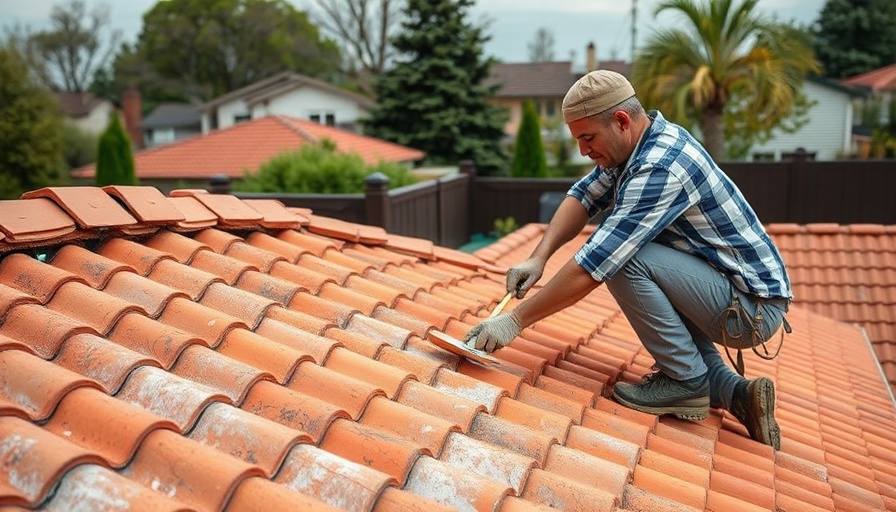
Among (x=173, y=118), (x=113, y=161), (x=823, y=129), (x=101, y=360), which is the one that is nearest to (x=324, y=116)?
(x=113, y=161)

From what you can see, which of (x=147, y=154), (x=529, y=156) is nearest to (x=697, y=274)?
(x=529, y=156)

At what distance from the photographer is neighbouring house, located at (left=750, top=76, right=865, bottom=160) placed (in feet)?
98.4

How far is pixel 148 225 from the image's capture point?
10.2ft

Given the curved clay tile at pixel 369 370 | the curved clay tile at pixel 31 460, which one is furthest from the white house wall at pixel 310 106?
the curved clay tile at pixel 31 460

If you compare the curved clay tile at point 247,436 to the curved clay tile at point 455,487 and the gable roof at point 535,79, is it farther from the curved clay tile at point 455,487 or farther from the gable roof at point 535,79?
the gable roof at point 535,79

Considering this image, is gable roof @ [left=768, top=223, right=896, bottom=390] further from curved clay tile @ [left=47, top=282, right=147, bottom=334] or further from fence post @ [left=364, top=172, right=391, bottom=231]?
curved clay tile @ [left=47, top=282, right=147, bottom=334]

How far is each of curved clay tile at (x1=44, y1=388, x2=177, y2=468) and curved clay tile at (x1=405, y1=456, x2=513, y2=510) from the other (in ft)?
2.02

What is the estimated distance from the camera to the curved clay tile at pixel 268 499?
1573 mm

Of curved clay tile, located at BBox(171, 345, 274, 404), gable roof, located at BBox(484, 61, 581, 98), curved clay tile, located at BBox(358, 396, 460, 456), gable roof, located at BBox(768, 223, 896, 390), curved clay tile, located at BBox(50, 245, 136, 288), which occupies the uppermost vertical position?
gable roof, located at BBox(484, 61, 581, 98)

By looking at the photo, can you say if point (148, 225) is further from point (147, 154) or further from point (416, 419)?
point (147, 154)

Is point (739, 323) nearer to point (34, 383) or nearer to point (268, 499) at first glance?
point (268, 499)

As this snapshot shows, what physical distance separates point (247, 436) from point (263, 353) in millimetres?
546

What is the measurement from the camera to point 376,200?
31.8 feet

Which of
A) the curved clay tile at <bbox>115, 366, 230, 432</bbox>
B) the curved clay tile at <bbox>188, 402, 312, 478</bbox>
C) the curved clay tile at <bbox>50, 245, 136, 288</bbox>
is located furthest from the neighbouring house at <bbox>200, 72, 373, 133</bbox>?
the curved clay tile at <bbox>188, 402, 312, 478</bbox>
